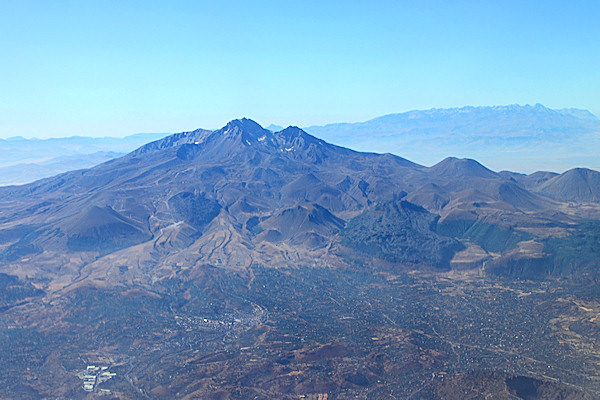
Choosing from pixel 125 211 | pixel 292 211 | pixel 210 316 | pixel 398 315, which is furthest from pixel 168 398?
pixel 125 211

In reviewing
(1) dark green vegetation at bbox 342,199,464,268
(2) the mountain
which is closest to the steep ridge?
(1) dark green vegetation at bbox 342,199,464,268

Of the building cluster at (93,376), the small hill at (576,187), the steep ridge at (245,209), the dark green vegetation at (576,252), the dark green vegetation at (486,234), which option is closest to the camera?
the building cluster at (93,376)

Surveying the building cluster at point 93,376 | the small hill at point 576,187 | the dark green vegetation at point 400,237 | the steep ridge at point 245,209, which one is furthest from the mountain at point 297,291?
the steep ridge at point 245,209

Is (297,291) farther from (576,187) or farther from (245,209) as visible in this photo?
(576,187)

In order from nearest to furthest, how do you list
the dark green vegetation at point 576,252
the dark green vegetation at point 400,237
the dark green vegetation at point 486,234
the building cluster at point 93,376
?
the building cluster at point 93,376, the dark green vegetation at point 576,252, the dark green vegetation at point 400,237, the dark green vegetation at point 486,234

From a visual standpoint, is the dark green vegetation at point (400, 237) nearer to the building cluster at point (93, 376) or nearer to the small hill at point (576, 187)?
the building cluster at point (93, 376)

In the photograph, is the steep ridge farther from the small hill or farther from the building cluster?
the building cluster

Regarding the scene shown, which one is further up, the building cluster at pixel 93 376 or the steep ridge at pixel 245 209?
the steep ridge at pixel 245 209

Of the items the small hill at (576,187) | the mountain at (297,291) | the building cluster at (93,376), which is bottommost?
the building cluster at (93,376)

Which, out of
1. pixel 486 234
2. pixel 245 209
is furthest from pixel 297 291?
pixel 245 209
